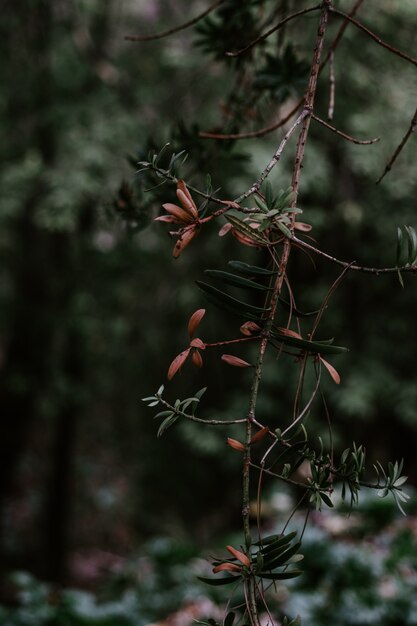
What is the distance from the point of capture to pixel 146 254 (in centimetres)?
424

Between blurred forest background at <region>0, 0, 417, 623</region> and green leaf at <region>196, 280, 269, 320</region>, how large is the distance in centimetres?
191

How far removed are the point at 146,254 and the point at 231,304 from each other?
145 inches

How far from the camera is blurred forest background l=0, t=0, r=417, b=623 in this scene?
11.0 feet

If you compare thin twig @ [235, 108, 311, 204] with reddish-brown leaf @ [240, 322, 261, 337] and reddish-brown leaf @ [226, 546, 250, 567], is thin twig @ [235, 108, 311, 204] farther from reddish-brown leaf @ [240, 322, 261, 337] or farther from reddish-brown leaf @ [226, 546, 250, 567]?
reddish-brown leaf @ [226, 546, 250, 567]

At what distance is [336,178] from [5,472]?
3.49 meters

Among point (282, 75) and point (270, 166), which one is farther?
point (282, 75)

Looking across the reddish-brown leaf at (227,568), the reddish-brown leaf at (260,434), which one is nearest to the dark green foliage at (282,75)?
the reddish-brown leaf at (260,434)

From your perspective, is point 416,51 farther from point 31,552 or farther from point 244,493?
point 31,552

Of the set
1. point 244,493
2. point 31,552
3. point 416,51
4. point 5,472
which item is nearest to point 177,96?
point 416,51

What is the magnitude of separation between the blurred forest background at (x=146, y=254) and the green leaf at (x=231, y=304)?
1911 mm

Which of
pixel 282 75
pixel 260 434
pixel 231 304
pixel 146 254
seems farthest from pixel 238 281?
pixel 146 254

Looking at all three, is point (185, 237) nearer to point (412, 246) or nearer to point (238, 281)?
point (238, 281)

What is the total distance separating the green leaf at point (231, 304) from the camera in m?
0.60

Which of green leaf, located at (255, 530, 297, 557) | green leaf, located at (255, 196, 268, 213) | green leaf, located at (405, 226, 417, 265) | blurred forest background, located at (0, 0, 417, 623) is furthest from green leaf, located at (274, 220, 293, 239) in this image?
blurred forest background, located at (0, 0, 417, 623)
